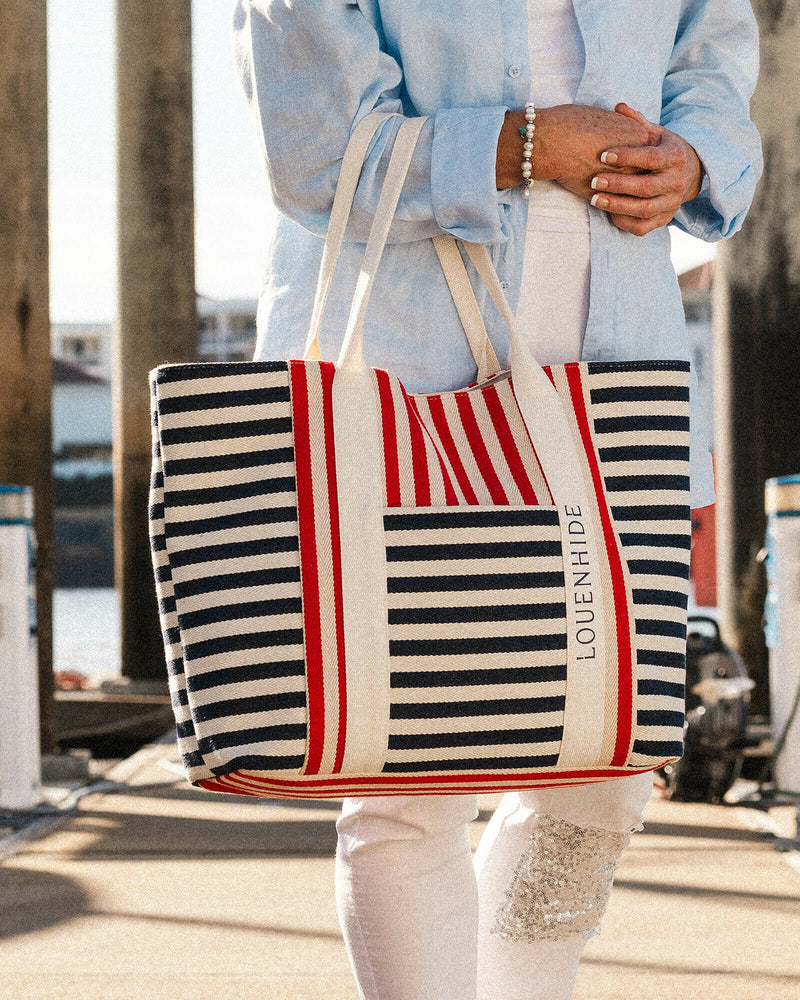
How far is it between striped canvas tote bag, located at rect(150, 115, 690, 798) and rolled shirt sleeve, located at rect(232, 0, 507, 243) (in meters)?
0.04

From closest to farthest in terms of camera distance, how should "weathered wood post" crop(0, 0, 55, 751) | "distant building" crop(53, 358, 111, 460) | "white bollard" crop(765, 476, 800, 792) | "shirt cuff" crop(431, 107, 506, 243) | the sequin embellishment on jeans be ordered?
1. "shirt cuff" crop(431, 107, 506, 243)
2. the sequin embellishment on jeans
3. "white bollard" crop(765, 476, 800, 792)
4. "weathered wood post" crop(0, 0, 55, 751)
5. "distant building" crop(53, 358, 111, 460)

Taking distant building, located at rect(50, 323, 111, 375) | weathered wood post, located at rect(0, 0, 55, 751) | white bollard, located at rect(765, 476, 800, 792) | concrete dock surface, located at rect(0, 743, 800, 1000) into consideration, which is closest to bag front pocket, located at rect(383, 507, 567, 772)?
concrete dock surface, located at rect(0, 743, 800, 1000)

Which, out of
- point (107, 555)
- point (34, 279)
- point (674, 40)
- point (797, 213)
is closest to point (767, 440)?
point (797, 213)

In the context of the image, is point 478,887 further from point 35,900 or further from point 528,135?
point 35,900

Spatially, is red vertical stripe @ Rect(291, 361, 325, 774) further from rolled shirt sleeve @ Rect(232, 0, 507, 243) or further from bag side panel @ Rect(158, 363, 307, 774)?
rolled shirt sleeve @ Rect(232, 0, 507, 243)

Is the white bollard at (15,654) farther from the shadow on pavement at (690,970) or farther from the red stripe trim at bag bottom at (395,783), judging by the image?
the red stripe trim at bag bottom at (395,783)

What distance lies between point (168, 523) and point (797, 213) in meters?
5.11

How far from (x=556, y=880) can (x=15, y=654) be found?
3.07 meters

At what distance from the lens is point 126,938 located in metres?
2.66

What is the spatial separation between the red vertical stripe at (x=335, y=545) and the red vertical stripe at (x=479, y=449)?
0.50ft

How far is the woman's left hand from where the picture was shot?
4.42 feet

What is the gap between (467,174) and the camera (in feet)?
4.19

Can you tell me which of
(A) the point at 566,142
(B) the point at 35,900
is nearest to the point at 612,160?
(A) the point at 566,142

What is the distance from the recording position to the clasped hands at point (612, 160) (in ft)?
4.32
